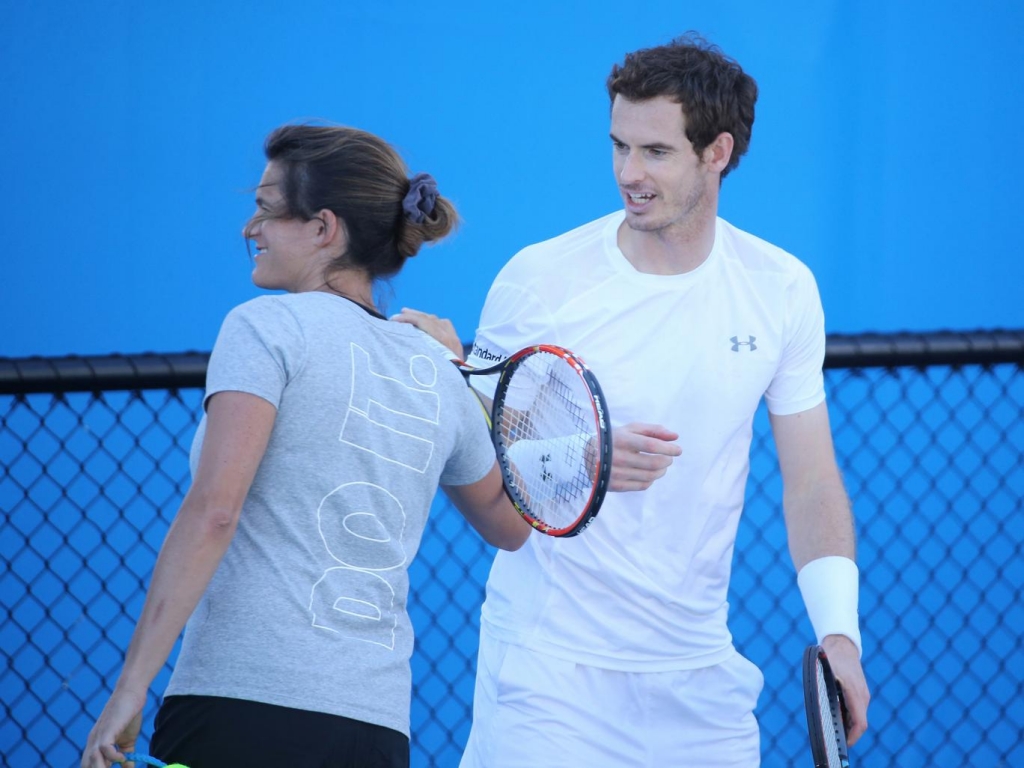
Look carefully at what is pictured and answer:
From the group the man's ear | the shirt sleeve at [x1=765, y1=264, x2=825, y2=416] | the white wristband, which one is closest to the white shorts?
the white wristband

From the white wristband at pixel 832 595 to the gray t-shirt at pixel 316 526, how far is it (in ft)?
2.20

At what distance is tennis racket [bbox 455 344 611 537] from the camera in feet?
5.51

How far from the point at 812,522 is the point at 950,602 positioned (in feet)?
4.69

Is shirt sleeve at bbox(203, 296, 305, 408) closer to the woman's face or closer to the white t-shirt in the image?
the woman's face

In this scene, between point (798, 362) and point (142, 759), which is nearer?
point (142, 759)

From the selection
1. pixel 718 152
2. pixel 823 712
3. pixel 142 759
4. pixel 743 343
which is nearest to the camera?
pixel 142 759

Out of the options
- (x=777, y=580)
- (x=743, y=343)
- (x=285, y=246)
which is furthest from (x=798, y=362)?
(x=777, y=580)

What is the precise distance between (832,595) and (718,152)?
2.43 ft

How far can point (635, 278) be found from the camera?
6.79 ft

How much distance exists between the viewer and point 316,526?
4.78ft

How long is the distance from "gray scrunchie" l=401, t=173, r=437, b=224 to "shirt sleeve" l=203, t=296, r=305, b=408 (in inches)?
10.5

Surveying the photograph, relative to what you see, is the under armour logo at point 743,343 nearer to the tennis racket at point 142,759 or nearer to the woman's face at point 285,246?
the woman's face at point 285,246

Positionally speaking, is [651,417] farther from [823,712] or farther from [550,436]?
[823,712]

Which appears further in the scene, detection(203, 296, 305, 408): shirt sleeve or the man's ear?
the man's ear
